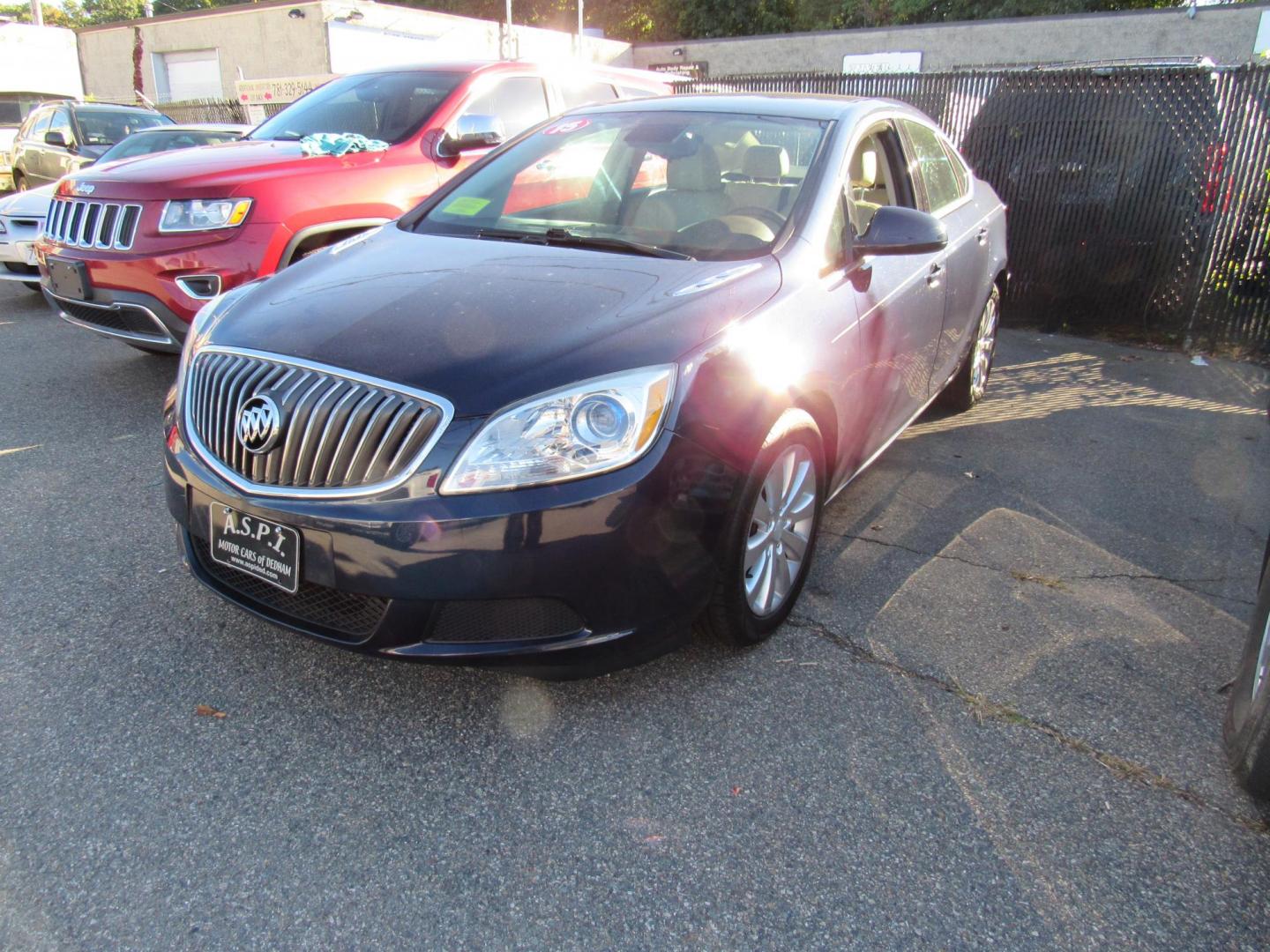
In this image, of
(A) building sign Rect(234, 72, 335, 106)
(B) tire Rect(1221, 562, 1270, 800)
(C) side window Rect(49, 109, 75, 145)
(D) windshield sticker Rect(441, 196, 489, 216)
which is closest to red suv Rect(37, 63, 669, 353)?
(D) windshield sticker Rect(441, 196, 489, 216)

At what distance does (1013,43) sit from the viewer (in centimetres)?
2419

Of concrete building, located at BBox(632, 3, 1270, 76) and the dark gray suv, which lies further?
concrete building, located at BBox(632, 3, 1270, 76)

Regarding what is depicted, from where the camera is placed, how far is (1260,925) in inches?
78.9

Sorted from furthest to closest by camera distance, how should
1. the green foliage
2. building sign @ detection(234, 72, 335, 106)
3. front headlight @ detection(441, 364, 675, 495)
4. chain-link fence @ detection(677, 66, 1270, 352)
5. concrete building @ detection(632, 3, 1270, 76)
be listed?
the green foliage < concrete building @ detection(632, 3, 1270, 76) < building sign @ detection(234, 72, 335, 106) < chain-link fence @ detection(677, 66, 1270, 352) < front headlight @ detection(441, 364, 675, 495)

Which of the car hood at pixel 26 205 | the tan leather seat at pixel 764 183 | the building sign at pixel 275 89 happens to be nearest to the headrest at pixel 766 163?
the tan leather seat at pixel 764 183

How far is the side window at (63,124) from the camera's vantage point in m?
10.5

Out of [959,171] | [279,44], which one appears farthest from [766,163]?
[279,44]

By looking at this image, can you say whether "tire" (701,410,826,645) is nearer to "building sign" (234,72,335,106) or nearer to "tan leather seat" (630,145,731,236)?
"tan leather seat" (630,145,731,236)

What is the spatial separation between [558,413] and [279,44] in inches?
1071

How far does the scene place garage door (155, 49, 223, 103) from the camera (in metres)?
28.3

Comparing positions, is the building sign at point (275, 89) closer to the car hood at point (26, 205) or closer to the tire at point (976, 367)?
the car hood at point (26, 205)

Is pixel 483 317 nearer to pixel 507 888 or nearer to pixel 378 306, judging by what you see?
pixel 378 306

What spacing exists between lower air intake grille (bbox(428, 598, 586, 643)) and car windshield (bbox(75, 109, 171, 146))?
11.1 metres

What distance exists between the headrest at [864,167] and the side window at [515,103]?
2.90 metres
